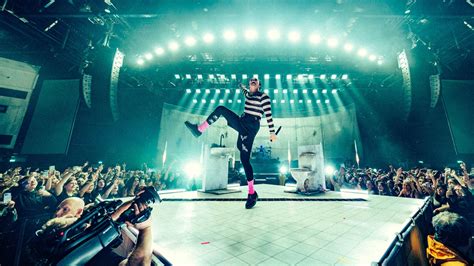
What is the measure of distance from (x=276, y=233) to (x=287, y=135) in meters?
18.8

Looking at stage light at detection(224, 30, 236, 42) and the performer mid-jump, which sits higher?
stage light at detection(224, 30, 236, 42)

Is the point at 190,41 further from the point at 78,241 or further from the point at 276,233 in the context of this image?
the point at 78,241

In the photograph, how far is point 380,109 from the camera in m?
14.1

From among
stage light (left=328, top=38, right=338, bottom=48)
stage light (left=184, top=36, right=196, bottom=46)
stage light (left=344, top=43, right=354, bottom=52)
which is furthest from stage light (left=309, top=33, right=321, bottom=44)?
stage light (left=184, top=36, right=196, bottom=46)

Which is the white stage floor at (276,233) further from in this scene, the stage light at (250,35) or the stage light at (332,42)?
the stage light at (332,42)

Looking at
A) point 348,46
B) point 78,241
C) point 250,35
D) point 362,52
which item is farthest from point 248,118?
point 362,52

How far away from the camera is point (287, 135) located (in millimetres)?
20656

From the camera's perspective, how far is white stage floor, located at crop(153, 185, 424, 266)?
74.4 inches

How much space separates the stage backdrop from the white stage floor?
1074cm

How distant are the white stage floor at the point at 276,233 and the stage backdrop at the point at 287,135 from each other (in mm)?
10741

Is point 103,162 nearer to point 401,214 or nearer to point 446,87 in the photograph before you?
point 401,214

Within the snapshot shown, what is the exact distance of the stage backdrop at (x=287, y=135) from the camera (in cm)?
1650

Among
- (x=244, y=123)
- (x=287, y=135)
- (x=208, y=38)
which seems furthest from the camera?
(x=287, y=135)

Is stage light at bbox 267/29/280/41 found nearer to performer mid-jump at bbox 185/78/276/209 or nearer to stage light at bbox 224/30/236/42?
stage light at bbox 224/30/236/42
